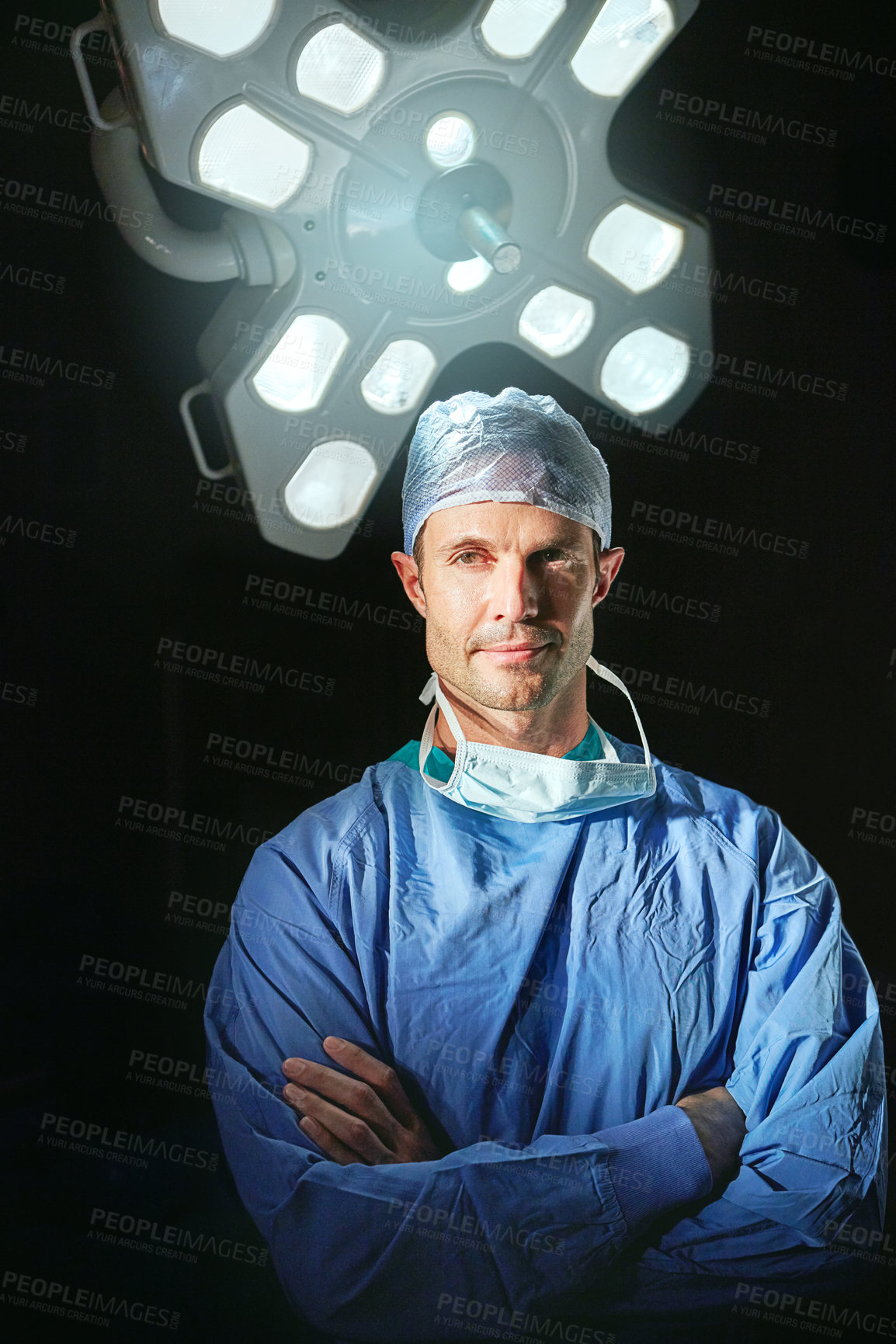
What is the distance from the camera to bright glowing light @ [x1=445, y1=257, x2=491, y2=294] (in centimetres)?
176

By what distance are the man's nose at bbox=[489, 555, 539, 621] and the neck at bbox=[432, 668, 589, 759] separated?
0.56ft

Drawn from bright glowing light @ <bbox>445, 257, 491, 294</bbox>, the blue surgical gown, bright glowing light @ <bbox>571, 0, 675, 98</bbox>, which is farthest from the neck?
bright glowing light @ <bbox>571, 0, 675, 98</bbox>

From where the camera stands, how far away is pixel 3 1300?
5.60 feet

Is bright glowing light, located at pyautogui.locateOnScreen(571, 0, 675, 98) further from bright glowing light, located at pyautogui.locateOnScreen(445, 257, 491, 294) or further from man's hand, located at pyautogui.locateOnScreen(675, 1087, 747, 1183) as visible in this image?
man's hand, located at pyautogui.locateOnScreen(675, 1087, 747, 1183)

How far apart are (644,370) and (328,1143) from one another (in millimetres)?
1485

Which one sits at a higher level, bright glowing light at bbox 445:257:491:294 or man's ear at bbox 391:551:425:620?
bright glowing light at bbox 445:257:491:294

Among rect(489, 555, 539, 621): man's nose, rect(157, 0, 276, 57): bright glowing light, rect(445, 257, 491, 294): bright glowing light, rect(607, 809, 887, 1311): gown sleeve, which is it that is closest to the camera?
rect(157, 0, 276, 57): bright glowing light

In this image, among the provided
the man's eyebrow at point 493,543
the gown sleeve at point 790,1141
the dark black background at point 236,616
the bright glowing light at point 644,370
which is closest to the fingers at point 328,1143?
the dark black background at point 236,616

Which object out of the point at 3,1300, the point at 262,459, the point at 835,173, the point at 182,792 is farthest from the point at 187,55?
the point at 3,1300

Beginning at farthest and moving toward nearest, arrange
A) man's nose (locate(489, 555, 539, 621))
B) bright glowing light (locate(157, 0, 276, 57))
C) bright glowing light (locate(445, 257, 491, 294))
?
bright glowing light (locate(445, 257, 491, 294))
man's nose (locate(489, 555, 539, 621))
bright glowing light (locate(157, 0, 276, 57))

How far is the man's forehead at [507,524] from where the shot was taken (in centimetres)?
168

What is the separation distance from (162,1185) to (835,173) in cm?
245

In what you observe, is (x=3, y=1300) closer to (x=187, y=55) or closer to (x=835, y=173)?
(x=187, y=55)

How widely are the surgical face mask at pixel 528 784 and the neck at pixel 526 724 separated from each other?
3 centimetres
